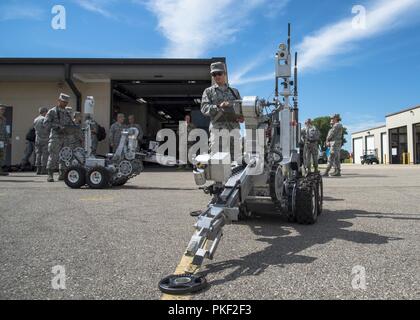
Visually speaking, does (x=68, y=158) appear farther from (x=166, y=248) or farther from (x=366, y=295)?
(x=366, y=295)

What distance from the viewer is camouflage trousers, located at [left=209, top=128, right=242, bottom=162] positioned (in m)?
5.42

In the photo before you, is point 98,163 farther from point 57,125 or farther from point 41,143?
point 41,143

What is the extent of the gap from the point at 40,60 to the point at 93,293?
59.1 feet

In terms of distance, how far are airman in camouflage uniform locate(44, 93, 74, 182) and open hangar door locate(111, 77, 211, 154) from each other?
9.45 metres

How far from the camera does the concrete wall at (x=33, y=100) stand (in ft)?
65.6

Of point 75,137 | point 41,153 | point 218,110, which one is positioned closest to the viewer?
point 218,110

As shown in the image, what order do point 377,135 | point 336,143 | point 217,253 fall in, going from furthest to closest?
point 377,135, point 336,143, point 217,253

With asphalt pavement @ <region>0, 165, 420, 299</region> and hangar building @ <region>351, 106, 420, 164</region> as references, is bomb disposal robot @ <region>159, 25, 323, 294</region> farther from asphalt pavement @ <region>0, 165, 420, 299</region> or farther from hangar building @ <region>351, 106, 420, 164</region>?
hangar building @ <region>351, 106, 420, 164</region>

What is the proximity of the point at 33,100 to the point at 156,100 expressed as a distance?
9788 mm

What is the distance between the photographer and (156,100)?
28.5m

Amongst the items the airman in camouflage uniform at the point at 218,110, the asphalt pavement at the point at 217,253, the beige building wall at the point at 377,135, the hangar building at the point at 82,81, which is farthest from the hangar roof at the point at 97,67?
the beige building wall at the point at 377,135

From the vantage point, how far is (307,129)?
15188 millimetres

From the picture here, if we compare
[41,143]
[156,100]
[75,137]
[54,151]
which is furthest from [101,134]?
[156,100]

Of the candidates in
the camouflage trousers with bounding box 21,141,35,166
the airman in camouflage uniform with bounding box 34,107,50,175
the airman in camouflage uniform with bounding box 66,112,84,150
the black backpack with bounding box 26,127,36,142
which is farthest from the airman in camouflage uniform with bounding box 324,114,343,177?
the camouflage trousers with bounding box 21,141,35,166
